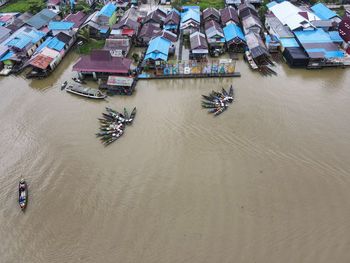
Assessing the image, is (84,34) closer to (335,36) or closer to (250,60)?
(250,60)

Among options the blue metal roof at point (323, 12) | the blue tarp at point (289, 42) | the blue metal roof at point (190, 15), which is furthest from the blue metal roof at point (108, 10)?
the blue metal roof at point (323, 12)

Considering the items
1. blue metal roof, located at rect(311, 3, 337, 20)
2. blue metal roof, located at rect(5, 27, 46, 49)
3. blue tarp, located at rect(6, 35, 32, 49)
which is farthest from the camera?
blue metal roof, located at rect(311, 3, 337, 20)

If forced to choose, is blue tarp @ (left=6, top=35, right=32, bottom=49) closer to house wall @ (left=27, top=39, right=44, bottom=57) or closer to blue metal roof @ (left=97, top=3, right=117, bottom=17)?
house wall @ (left=27, top=39, right=44, bottom=57)

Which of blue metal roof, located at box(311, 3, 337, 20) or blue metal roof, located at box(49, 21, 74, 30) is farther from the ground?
blue metal roof, located at box(311, 3, 337, 20)

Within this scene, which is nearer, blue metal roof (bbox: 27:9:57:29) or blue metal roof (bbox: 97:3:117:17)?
blue metal roof (bbox: 27:9:57:29)


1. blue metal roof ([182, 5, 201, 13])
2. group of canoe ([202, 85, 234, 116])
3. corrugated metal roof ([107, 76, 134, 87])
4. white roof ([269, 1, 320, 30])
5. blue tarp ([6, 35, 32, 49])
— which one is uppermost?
white roof ([269, 1, 320, 30])

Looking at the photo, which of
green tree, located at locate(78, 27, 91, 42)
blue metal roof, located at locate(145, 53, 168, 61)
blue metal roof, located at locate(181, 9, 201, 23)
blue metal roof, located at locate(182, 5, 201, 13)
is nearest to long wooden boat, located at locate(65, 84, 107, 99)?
blue metal roof, located at locate(145, 53, 168, 61)
